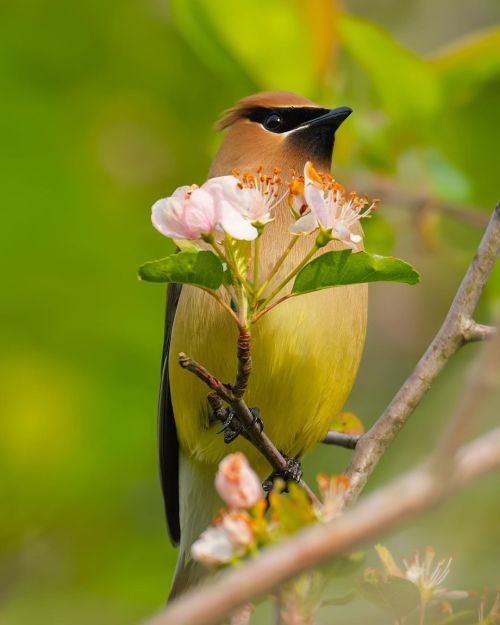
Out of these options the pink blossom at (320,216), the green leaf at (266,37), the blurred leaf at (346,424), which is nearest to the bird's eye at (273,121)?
the green leaf at (266,37)

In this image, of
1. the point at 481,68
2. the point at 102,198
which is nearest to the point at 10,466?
the point at 102,198

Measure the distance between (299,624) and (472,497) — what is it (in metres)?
3.15

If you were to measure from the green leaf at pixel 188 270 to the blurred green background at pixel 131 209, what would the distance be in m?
1.99

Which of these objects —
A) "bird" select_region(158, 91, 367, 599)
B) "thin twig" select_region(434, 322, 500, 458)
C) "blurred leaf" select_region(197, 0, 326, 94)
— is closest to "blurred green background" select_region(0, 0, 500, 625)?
"blurred leaf" select_region(197, 0, 326, 94)

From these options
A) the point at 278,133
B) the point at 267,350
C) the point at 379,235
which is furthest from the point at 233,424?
the point at 379,235

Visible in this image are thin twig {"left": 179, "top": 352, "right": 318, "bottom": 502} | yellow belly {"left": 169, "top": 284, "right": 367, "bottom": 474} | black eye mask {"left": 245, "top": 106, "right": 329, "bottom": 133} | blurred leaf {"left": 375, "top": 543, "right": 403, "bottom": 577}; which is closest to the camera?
blurred leaf {"left": 375, "top": 543, "right": 403, "bottom": 577}

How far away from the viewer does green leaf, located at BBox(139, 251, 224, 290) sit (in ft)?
8.47

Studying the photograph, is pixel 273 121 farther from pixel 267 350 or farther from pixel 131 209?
pixel 131 209

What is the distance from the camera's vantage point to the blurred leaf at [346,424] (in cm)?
394

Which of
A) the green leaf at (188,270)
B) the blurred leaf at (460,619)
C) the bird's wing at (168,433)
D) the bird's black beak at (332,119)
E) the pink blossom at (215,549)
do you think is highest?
the green leaf at (188,270)

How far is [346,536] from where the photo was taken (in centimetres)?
137

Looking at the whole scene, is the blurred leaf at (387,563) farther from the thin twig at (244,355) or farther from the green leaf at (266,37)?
the green leaf at (266,37)

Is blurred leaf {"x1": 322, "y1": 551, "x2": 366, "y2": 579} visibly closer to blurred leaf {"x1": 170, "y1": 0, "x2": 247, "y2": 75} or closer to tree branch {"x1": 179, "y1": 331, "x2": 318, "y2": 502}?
tree branch {"x1": 179, "y1": 331, "x2": 318, "y2": 502}

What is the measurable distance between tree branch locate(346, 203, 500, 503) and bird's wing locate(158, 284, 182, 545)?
52.3 inches
